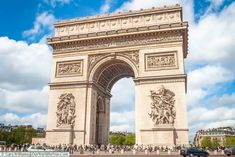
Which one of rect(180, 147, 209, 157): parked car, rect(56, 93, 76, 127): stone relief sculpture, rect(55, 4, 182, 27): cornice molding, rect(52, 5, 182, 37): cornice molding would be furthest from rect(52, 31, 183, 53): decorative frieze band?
rect(180, 147, 209, 157): parked car

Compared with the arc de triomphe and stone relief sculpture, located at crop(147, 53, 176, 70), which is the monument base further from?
stone relief sculpture, located at crop(147, 53, 176, 70)

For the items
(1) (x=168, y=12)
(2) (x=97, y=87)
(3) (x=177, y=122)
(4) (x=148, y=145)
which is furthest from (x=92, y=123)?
(1) (x=168, y=12)

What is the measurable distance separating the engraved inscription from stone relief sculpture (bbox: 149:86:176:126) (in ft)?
8.16

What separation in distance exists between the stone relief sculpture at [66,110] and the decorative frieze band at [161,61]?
9126mm

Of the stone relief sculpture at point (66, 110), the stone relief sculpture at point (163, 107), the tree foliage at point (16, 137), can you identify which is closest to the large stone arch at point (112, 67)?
the stone relief sculpture at point (66, 110)

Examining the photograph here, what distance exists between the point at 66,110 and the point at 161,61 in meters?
11.7

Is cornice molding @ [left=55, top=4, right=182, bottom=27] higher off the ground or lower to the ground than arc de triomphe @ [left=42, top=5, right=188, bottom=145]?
higher

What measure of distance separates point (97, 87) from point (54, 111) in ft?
18.5

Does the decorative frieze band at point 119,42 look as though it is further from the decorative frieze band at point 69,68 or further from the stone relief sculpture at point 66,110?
the stone relief sculpture at point 66,110

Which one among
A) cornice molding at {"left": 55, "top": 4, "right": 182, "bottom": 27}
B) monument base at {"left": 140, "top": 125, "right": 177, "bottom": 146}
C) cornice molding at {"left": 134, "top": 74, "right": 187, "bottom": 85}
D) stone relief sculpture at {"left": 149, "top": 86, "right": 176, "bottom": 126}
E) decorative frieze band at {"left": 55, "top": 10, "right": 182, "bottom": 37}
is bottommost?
monument base at {"left": 140, "top": 125, "right": 177, "bottom": 146}

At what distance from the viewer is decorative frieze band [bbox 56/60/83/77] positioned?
1355 inches

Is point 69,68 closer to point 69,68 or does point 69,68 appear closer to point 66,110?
point 69,68

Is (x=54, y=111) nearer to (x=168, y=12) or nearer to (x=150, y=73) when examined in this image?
(x=150, y=73)

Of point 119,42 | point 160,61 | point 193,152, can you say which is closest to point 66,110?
point 119,42
